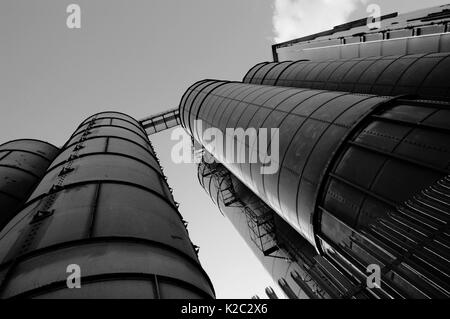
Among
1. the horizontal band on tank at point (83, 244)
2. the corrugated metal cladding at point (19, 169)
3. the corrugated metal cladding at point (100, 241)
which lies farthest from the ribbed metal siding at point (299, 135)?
the corrugated metal cladding at point (19, 169)

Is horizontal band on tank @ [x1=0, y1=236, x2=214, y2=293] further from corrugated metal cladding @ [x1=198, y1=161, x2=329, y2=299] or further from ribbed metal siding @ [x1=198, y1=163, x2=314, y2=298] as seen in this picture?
ribbed metal siding @ [x1=198, y1=163, x2=314, y2=298]

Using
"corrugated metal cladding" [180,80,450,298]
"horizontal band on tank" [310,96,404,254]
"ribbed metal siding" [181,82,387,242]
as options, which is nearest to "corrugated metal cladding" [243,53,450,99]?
"ribbed metal siding" [181,82,387,242]

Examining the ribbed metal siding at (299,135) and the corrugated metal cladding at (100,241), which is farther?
the ribbed metal siding at (299,135)

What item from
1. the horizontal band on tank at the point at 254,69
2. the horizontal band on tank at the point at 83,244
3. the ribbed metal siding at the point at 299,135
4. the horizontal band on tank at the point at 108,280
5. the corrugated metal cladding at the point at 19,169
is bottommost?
the horizontal band on tank at the point at 108,280

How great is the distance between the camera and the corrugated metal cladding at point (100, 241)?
13.3ft

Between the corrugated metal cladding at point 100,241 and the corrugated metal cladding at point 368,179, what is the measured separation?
2.89 metres

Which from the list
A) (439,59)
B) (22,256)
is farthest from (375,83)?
(22,256)

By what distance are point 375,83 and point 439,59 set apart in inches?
86.6

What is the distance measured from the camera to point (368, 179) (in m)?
5.99

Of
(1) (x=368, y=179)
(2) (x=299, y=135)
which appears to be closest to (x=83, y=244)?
(1) (x=368, y=179)

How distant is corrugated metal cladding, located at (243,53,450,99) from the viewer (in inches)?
387

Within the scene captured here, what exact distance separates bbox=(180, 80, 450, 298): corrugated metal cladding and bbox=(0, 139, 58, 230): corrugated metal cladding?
7.12m

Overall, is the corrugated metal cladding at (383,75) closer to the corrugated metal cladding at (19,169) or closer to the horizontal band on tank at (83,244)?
the horizontal band on tank at (83,244)
